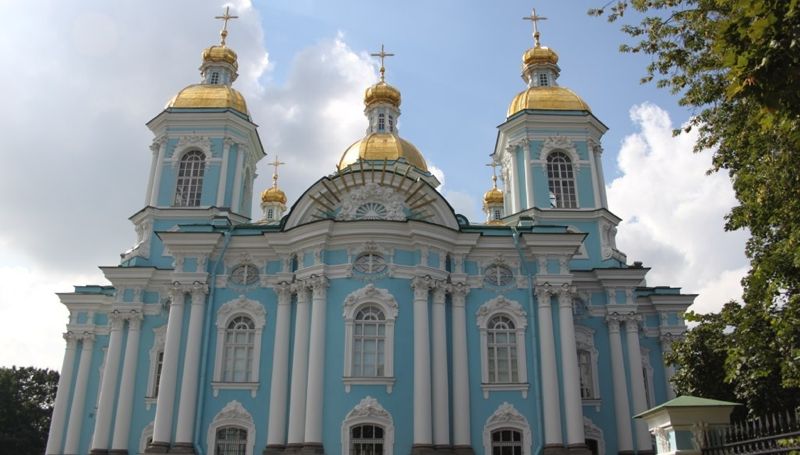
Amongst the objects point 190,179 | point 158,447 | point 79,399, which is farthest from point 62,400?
point 190,179

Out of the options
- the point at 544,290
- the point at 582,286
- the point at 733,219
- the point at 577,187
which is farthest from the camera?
the point at 577,187

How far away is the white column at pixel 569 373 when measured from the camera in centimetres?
1958

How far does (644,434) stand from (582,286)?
5.17m

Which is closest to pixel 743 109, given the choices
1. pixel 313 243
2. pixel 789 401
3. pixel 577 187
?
pixel 789 401

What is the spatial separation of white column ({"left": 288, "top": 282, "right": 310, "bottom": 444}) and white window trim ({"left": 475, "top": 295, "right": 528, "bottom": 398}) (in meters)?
5.21

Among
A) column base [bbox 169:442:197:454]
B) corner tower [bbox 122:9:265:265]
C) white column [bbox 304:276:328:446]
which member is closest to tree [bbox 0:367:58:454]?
corner tower [bbox 122:9:265:265]

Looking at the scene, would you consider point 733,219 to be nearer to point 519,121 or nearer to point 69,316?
point 519,121

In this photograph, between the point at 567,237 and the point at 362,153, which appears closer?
the point at 567,237

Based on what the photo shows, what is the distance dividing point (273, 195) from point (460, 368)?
19.7m

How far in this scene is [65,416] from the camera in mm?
24891

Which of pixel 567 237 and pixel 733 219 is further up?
pixel 567 237

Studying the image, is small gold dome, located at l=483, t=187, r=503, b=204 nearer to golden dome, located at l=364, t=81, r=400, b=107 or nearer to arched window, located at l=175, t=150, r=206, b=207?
golden dome, located at l=364, t=81, r=400, b=107

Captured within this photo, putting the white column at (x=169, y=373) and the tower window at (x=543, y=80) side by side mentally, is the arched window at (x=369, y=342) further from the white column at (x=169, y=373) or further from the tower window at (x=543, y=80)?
the tower window at (x=543, y=80)

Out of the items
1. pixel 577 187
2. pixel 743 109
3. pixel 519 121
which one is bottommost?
pixel 743 109
